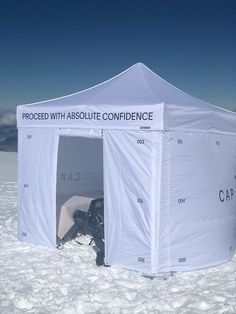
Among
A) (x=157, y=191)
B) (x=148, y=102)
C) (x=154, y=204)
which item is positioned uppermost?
(x=148, y=102)

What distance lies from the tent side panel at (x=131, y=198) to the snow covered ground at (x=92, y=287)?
0.92 ft

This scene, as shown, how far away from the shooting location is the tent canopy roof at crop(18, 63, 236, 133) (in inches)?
279

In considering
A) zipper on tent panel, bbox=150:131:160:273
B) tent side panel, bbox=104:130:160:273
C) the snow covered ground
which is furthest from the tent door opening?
zipper on tent panel, bbox=150:131:160:273

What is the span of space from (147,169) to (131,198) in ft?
1.72

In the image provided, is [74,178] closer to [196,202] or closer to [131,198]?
[131,198]

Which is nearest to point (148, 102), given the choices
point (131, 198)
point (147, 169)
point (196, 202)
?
point (147, 169)

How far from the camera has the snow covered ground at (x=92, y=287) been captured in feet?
19.5

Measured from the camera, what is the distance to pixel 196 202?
746 centimetres

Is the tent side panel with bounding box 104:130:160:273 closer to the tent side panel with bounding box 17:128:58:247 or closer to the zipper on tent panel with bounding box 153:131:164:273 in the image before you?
the zipper on tent panel with bounding box 153:131:164:273

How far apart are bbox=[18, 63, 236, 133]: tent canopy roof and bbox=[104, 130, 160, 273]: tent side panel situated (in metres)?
0.40

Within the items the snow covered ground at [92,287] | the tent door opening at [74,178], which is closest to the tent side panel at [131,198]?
the snow covered ground at [92,287]

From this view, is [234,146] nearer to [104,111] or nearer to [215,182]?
[215,182]

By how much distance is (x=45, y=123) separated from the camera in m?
8.38

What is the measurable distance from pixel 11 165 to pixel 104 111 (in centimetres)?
1935
